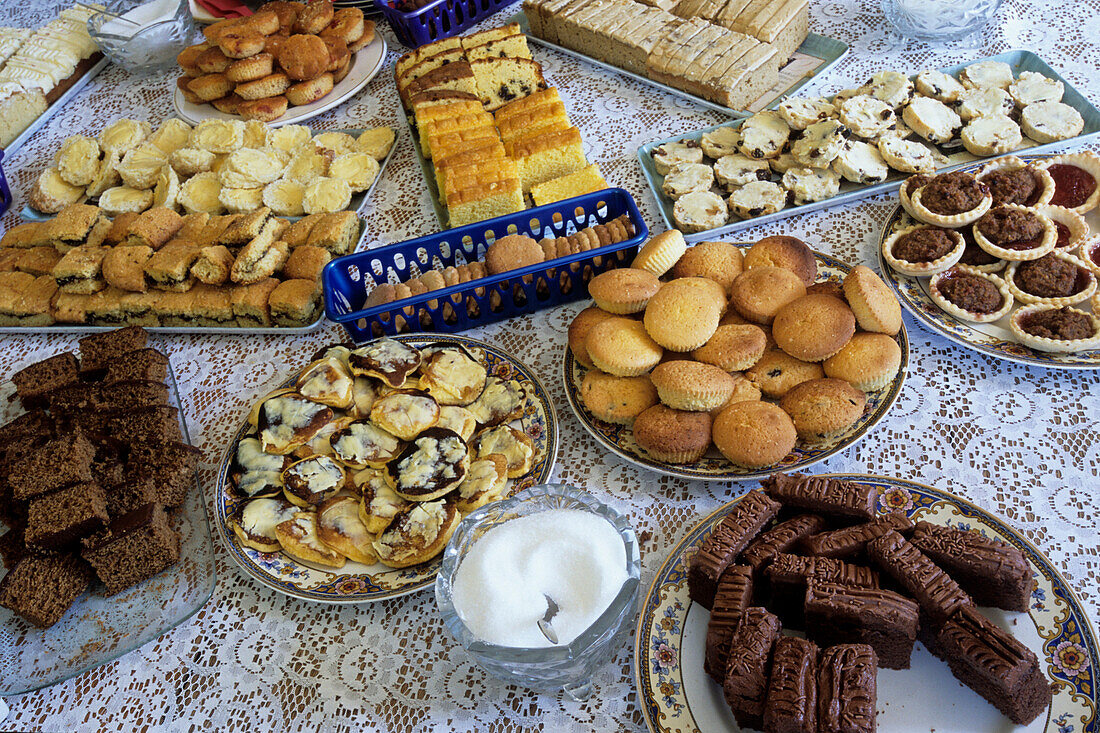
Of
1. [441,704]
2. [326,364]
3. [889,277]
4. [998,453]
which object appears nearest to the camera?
[441,704]

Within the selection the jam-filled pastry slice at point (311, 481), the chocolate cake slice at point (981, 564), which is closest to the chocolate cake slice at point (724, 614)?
the chocolate cake slice at point (981, 564)

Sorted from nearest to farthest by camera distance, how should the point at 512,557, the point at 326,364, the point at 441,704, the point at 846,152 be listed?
A: the point at 512,557 < the point at 441,704 < the point at 326,364 < the point at 846,152

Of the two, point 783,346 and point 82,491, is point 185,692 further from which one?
point 783,346

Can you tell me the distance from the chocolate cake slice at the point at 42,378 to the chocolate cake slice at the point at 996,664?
2668mm

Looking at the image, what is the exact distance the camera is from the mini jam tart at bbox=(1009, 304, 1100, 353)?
6.63 ft

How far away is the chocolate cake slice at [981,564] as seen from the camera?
1.51 meters

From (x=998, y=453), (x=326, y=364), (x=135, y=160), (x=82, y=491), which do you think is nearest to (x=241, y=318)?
(x=326, y=364)

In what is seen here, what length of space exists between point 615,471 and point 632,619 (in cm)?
47

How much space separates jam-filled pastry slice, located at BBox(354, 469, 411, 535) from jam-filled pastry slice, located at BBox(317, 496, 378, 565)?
23 mm

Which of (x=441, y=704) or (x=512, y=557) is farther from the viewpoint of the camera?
(x=441, y=704)

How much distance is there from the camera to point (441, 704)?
1.74 meters

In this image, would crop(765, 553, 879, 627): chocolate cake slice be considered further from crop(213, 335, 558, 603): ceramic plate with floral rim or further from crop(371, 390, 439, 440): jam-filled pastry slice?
crop(371, 390, 439, 440): jam-filled pastry slice

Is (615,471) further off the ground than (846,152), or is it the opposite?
(846,152)

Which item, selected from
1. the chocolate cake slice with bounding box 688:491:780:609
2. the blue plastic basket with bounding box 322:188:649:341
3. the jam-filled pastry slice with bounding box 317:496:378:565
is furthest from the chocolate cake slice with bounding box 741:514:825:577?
the blue plastic basket with bounding box 322:188:649:341
